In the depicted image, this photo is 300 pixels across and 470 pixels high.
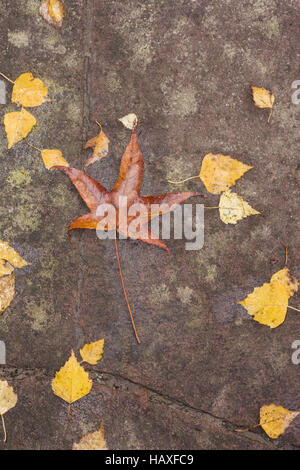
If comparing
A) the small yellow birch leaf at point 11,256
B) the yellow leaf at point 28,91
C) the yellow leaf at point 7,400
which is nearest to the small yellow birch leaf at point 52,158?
the yellow leaf at point 28,91

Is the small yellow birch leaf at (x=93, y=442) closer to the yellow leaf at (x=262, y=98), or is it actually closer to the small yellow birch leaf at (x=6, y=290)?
the small yellow birch leaf at (x=6, y=290)

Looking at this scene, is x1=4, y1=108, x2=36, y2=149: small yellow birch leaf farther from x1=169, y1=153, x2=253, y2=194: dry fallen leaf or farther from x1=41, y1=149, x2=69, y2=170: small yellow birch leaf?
x1=169, y1=153, x2=253, y2=194: dry fallen leaf

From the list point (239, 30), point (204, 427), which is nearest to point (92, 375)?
point (204, 427)

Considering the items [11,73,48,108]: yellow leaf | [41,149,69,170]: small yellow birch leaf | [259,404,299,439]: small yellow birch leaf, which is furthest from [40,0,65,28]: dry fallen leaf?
[259,404,299,439]: small yellow birch leaf

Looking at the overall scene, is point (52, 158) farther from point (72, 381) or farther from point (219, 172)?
point (72, 381)

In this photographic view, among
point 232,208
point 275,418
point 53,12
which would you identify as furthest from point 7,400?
point 53,12
